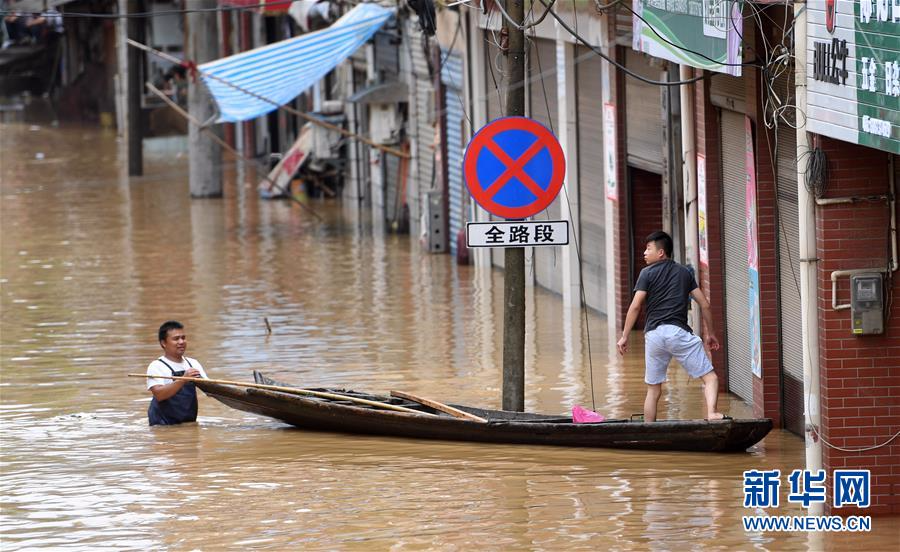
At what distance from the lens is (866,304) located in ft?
Answer: 31.3

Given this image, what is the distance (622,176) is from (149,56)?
35.9 m

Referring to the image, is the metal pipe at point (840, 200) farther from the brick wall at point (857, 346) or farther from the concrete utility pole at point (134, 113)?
the concrete utility pole at point (134, 113)

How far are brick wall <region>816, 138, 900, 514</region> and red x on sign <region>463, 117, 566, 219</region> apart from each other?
256 cm

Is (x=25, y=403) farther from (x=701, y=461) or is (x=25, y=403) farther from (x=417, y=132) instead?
(x=417, y=132)

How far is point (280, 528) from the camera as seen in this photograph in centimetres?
980

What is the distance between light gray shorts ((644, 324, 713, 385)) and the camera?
38.7ft

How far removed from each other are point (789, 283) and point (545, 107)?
30.7 ft

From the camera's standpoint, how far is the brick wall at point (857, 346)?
9.52 m

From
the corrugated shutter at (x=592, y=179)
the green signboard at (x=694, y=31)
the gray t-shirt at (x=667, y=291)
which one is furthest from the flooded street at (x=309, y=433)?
the green signboard at (x=694, y=31)

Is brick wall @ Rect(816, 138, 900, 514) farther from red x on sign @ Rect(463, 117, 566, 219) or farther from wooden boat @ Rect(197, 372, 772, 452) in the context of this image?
red x on sign @ Rect(463, 117, 566, 219)

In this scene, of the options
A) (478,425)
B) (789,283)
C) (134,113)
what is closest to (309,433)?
(478,425)

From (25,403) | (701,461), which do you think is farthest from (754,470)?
(25,403)

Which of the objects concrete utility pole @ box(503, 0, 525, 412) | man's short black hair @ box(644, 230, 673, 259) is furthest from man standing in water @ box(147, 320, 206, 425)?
man's short black hair @ box(644, 230, 673, 259)

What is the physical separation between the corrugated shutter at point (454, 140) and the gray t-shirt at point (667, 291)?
12728mm
